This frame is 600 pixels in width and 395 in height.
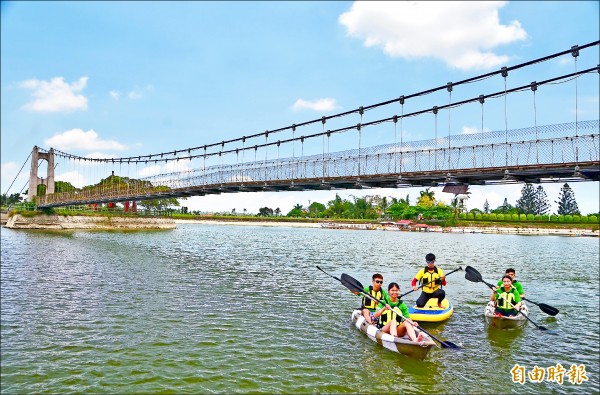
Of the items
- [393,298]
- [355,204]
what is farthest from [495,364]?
[355,204]

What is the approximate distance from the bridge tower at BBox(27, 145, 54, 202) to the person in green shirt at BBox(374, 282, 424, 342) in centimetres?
8387

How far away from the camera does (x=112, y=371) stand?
1004 centimetres

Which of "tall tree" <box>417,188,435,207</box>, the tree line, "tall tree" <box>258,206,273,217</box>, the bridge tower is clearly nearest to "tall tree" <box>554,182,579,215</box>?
the tree line

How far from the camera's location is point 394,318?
39.2 ft

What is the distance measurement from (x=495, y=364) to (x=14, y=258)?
30.7m

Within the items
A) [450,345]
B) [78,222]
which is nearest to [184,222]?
[78,222]

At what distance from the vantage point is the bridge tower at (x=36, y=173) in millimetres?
81625

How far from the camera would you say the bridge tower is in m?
81.6

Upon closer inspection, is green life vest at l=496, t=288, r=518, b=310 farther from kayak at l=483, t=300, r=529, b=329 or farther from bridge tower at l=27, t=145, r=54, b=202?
bridge tower at l=27, t=145, r=54, b=202

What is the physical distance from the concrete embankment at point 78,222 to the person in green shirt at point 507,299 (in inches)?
2926

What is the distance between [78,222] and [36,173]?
56.8 ft

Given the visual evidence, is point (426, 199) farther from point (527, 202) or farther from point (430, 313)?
point (430, 313)

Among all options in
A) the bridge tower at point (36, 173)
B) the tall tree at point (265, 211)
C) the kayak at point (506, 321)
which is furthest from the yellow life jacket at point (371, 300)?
the tall tree at point (265, 211)

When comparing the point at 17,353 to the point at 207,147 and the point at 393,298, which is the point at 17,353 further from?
the point at 207,147
